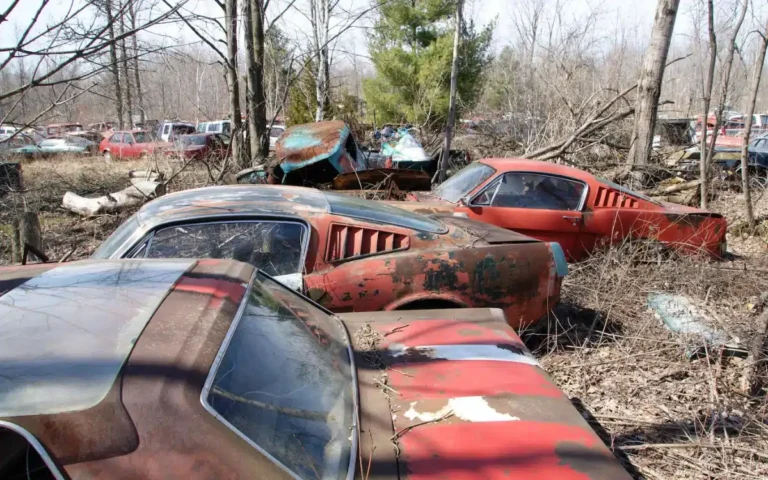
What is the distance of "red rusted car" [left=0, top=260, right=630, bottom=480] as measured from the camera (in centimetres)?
131

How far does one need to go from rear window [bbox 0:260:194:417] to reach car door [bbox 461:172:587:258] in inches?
169

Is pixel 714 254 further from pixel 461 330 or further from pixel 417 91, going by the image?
pixel 417 91

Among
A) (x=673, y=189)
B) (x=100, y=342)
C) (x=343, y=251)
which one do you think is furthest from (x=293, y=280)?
(x=673, y=189)

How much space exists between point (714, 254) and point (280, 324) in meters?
5.92

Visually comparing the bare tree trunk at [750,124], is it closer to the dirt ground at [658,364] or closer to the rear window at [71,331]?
the dirt ground at [658,364]

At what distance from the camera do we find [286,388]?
1788 millimetres

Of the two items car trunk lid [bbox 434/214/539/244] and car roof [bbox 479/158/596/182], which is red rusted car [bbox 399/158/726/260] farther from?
car trunk lid [bbox 434/214/539/244]

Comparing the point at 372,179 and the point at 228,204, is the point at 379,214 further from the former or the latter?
the point at 372,179

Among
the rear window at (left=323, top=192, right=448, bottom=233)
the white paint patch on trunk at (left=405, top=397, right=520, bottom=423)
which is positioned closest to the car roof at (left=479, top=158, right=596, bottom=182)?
the rear window at (left=323, top=192, right=448, bottom=233)

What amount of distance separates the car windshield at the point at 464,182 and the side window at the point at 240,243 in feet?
9.72

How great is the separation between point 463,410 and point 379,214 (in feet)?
6.78

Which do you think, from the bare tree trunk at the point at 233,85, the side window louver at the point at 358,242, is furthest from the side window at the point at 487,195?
the bare tree trunk at the point at 233,85

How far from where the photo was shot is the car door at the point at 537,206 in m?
5.79

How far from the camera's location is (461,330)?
2.63m
